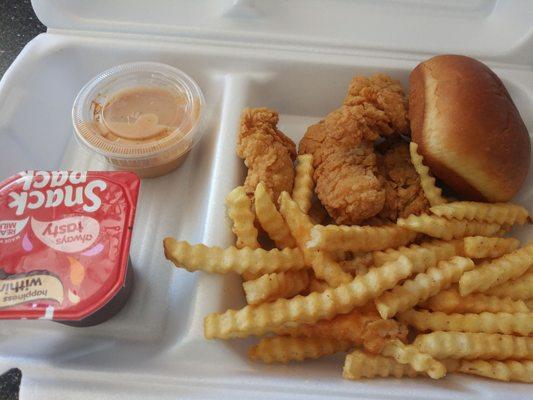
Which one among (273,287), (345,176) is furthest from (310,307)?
(345,176)

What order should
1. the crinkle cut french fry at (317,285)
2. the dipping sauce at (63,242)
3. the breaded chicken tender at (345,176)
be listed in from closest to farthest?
the dipping sauce at (63,242) < the crinkle cut french fry at (317,285) < the breaded chicken tender at (345,176)

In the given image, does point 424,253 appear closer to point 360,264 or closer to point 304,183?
point 360,264

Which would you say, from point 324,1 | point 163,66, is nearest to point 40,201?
point 163,66

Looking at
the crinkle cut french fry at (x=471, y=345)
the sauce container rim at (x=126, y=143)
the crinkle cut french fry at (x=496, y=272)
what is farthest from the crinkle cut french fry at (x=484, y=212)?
the sauce container rim at (x=126, y=143)

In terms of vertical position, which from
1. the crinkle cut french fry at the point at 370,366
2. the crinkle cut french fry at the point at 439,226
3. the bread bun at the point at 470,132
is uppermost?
the bread bun at the point at 470,132

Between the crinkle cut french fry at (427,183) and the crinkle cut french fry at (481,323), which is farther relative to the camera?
the crinkle cut french fry at (427,183)

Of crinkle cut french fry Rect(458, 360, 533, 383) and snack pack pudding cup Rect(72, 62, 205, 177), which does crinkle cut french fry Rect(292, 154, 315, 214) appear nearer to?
snack pack pudding cup Rect(72, 62, 205, 177)

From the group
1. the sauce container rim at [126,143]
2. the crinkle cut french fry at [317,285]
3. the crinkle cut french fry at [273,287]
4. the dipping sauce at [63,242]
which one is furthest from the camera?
the sauce container rim at [126,143]

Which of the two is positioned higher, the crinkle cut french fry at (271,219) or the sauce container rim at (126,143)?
the sauce container rim at (126,143)

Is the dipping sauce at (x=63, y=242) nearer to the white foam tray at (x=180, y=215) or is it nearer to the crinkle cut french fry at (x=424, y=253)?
the white foam tray at (x=180, y=215)
